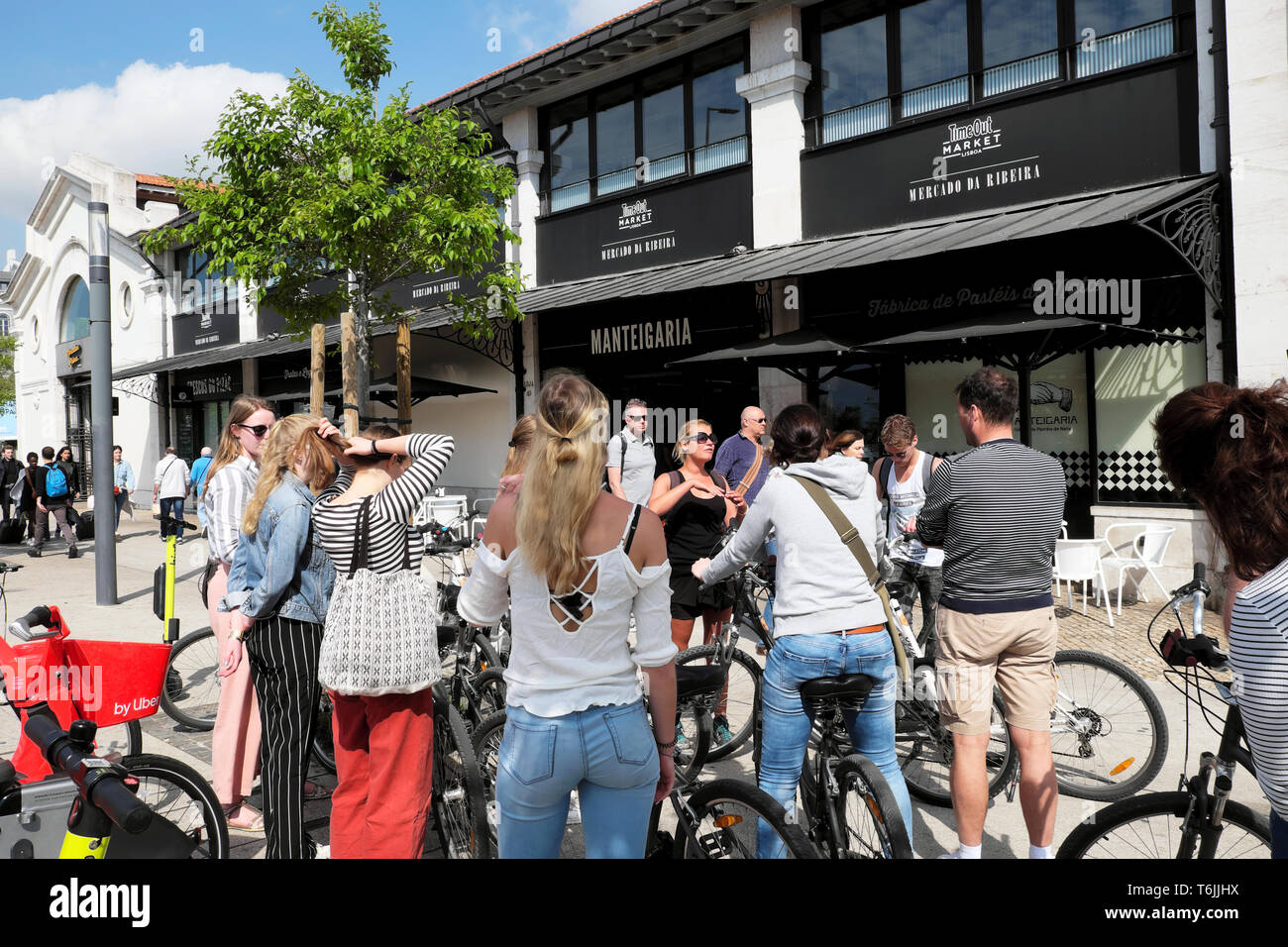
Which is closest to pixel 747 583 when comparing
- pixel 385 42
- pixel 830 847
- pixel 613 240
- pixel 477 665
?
pixel 477 665

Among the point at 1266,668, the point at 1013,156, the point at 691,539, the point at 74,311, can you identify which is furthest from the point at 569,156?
the point at 74,311

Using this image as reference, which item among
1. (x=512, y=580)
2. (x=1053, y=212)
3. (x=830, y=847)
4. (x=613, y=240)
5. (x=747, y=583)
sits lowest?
(x=830, y=847)

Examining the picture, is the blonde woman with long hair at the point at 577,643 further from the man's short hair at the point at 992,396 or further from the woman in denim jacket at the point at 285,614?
the man's short hair at the point at 992,396

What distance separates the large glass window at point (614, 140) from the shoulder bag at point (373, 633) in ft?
41.6

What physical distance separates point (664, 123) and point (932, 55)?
14.5 feet

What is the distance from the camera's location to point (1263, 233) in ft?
28.3

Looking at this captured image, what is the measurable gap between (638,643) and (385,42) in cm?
722

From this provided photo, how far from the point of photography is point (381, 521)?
11.0ft

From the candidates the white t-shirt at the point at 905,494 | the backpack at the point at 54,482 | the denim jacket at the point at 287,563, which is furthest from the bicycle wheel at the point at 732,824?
the backpack at the point at 54,482

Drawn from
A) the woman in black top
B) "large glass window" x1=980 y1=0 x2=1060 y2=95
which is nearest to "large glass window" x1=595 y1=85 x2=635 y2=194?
"large glass window" x1=980 y1=0 x2=1060 y2=95

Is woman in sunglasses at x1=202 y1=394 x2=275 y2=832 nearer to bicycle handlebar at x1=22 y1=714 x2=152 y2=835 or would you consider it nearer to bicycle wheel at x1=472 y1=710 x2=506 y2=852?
bicycle wheel at x1=472 y1=710 x2=506 y2=852

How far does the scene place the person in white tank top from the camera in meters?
5.70
